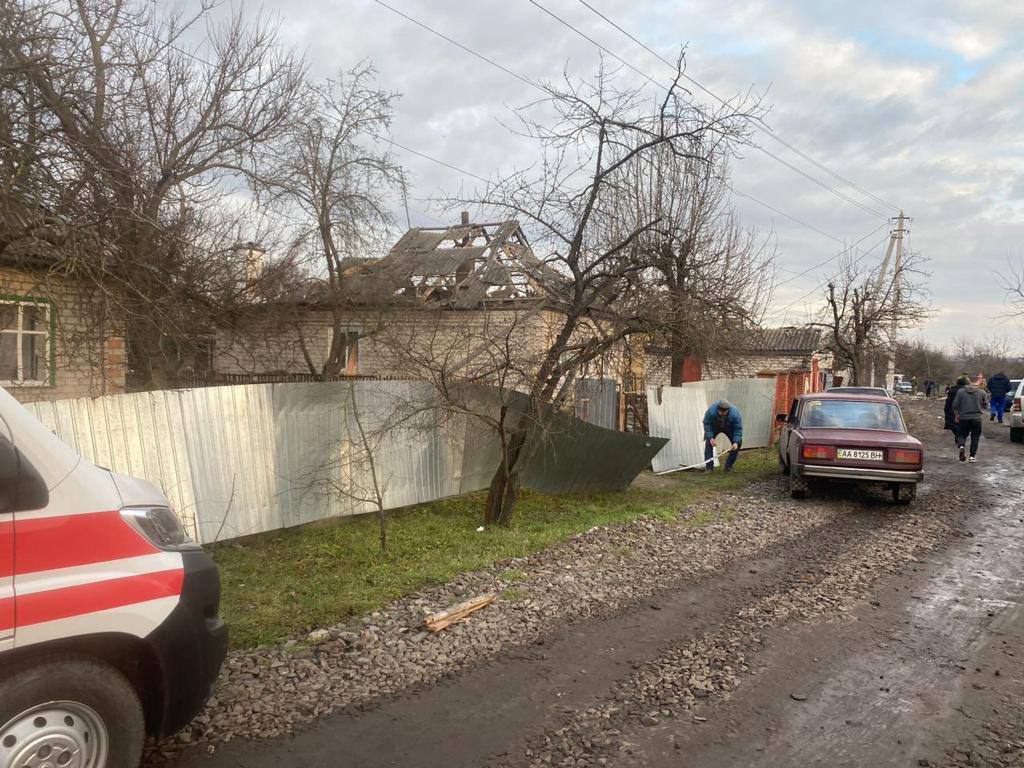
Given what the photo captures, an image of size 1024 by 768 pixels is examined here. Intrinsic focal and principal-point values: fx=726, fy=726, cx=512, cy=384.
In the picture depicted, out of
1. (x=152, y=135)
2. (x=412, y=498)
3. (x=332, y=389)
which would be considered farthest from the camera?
(x=152, y=135)

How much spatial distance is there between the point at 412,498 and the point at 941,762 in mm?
6570

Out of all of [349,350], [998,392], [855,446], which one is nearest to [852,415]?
[855,446]

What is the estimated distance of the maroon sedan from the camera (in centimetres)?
980

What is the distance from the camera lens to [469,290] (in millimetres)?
17641

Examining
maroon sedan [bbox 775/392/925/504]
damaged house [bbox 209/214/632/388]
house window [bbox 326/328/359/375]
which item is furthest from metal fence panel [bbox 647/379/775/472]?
house window [bbox 326/328/359/375]

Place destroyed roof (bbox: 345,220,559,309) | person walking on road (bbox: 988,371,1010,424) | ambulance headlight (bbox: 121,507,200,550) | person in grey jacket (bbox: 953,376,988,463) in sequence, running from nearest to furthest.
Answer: ambulance headlight (bbox: 121,507,200,550)
person in grey jacket (bbox: 953,376,988,463)
destroyed roof (bbox: 345,220,559,309)
person walking on road (bbox: 988,371,1010,424)

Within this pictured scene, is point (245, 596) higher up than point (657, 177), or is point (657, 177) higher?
point (657, 177)

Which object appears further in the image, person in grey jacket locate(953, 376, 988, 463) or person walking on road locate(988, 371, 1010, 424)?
person walking on road locate(988, 371, 1010, 424)

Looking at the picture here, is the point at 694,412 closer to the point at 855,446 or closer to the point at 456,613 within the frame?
the point at 855,446

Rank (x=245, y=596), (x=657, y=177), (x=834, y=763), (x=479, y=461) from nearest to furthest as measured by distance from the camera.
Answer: (x=834, y=763)
(x=245, y=596)
(x=479, y=461)
(x=657, y=177)

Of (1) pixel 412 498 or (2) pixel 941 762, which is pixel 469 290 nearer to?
(1) pixel 412 498

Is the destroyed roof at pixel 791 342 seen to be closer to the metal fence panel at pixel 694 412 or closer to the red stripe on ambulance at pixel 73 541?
the metal fence panel at pixel 694 412

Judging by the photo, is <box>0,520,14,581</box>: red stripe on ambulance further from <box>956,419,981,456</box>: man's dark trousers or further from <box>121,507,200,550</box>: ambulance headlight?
<box>956,419,981,456</box>: man's dark trousers

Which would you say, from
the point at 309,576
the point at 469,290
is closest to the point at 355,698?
the point at 309,576
